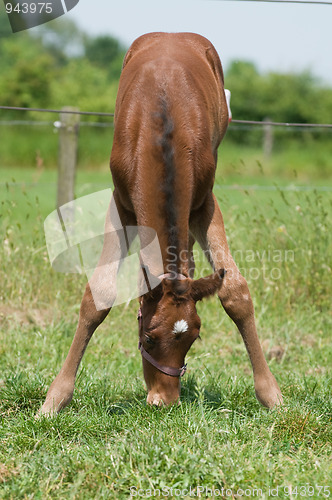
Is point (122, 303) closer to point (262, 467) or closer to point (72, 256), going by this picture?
point (72, 256)

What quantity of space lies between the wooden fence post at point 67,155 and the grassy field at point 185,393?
2.39 feet

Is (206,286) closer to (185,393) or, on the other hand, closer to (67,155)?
(185,393)

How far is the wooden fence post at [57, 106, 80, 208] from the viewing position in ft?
21.8

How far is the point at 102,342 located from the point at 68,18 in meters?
62.4

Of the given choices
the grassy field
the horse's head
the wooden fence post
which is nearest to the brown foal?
the horse's head

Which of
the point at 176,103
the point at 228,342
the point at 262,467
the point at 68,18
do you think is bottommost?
the point at 68,18

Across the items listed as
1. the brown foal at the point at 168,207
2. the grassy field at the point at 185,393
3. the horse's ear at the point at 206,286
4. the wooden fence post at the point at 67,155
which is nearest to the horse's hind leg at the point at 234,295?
the brown foal at the point at 168,207

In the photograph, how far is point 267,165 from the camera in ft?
71.6

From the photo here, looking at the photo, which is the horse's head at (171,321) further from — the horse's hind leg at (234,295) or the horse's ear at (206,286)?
the horse's hind leg at (234,295)

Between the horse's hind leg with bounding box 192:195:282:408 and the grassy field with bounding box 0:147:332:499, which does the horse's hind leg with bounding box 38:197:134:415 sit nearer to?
the grassy field with bounding box 0:147:332:499

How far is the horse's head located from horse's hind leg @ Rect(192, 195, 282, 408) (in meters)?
0.47

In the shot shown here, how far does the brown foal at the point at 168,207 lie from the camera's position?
3186 millimetres

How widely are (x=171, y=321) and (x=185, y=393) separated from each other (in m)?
0.98

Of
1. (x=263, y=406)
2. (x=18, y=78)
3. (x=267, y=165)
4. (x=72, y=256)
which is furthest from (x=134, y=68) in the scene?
(x=18, y=78)
